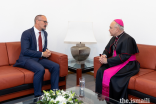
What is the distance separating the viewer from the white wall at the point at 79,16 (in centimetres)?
349

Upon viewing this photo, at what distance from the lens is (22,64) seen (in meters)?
3.16

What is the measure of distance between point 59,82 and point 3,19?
71.8 inches

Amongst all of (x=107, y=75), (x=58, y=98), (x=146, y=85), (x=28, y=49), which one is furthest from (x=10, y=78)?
(x=146, y=85)

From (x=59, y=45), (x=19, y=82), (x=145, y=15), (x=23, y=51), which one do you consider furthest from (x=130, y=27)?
(x=19, y=82)

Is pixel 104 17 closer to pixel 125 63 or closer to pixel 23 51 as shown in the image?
pixel 125 63

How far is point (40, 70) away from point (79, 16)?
93.5 inches

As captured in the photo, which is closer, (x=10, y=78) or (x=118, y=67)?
(x=10, y=78)

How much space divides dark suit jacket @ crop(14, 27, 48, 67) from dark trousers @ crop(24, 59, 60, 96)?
115 millimetres

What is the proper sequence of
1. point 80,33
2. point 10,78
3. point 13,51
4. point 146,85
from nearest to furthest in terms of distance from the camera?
point 146,85 → point 10,78 → point 13,51 → point 80,33

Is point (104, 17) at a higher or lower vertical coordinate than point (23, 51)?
higher

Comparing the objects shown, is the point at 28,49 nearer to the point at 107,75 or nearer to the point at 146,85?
the point at 107,75

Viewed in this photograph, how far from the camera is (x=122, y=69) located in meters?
2.85

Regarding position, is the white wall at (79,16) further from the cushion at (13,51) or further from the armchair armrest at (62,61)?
the armchair armrest at (62,61)

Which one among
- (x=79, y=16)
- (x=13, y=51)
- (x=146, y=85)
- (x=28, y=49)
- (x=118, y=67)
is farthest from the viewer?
(x=79, y=16)
